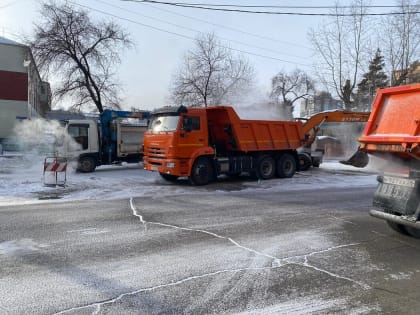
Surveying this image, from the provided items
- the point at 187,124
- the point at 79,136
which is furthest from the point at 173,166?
the point at 79,136

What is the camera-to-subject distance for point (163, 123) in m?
14.3

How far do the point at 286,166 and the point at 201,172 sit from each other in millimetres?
4484

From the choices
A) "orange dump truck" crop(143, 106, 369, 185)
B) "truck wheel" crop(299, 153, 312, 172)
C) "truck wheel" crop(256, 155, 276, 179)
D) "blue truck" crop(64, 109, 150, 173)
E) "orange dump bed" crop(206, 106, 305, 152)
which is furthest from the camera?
"truck wheel" crop(299, 153, 312, 172)

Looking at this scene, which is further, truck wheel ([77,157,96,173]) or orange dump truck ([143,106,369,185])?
truck wheel ([77,157,96,173])

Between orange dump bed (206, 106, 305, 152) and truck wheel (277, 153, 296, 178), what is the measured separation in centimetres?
43

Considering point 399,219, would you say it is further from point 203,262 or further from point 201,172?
point 201,172

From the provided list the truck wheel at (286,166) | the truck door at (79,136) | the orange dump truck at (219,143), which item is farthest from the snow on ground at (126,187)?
the truck door at (79,136)

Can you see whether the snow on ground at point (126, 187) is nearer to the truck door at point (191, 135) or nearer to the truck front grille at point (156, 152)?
the truck front grille at point (156, 152)

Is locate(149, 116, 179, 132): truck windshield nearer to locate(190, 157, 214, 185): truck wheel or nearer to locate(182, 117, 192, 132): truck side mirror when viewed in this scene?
locate(182, 117, 192, 132): truck side mirror

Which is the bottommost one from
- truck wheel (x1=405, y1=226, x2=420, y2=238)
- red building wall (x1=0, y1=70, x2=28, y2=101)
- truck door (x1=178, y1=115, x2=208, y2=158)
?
truck wheel (x1=405, y1=226, x2=420, y2=238)

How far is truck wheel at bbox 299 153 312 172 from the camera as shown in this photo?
19656 millimetres

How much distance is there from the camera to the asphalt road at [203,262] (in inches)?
164

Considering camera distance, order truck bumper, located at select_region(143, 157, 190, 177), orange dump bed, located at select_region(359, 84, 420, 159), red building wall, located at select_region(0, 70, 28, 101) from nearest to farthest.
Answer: orange dump bed, located at select_region(359, 84, 420, 159), truck bumper, located at select_region(143, 157, 190, 177), red building wall, located at select_region(0, 70, 28, 101)

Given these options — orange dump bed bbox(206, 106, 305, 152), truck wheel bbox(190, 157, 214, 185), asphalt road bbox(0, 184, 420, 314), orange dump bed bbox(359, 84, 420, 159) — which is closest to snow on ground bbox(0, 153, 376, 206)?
truck wheel bbox(190, 157, 214, 185)
